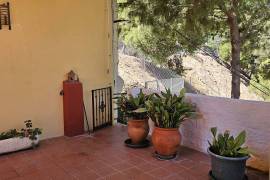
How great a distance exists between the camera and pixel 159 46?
8609mm

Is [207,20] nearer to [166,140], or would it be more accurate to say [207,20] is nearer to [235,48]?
[235,48]

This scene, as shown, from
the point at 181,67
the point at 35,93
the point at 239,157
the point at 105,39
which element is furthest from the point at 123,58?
the point at 239,157

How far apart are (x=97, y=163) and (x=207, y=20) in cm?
434

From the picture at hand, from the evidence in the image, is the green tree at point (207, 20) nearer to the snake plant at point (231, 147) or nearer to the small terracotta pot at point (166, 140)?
the small terracotta pot at point (166, 140)

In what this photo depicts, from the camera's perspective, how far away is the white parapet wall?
9.53 ft

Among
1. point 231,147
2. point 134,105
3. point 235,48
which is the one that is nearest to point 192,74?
point 235,48

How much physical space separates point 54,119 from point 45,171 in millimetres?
1225

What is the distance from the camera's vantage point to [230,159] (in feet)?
8.18

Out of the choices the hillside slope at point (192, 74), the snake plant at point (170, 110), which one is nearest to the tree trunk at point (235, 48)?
the hillside slope at point (192, 74)

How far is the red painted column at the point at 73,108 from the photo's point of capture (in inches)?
163

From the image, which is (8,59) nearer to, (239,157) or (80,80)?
(80,80)

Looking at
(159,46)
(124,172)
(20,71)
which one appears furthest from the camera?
(159,46)

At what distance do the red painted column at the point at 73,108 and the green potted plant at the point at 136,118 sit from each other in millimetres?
814

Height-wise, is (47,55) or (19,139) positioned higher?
(47,55)
